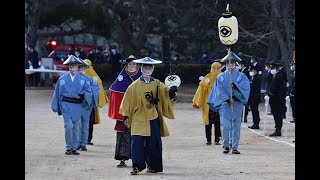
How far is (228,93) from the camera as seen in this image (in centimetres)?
1786

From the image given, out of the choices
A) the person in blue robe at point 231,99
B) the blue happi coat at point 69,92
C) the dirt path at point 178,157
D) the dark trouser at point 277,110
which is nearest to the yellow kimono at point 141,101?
the dirt path at point 178,157

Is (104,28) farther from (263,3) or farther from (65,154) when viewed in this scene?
(65,154)

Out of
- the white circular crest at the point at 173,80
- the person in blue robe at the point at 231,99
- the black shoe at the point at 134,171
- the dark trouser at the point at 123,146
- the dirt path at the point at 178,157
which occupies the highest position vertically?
the white circular crest at the point at 173,80

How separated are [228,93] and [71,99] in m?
3.15

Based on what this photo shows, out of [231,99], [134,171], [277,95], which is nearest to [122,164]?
[134,171]

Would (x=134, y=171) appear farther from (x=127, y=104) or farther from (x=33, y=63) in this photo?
(x=33, y=63)

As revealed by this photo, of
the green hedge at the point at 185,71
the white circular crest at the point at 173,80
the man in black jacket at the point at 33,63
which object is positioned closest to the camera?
the white circular crest at the point at 173,80

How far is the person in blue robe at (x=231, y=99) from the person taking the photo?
17688 mm

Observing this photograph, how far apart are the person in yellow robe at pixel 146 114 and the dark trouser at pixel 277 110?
7.00 m

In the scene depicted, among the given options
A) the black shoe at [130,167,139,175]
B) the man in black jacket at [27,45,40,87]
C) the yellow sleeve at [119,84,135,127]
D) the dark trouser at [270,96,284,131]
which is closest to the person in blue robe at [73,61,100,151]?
the yellow sleeve at [119,84,135,127]

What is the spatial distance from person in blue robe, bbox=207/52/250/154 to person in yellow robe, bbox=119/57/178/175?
307 cm

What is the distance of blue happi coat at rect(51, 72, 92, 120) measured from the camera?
17.5 metres

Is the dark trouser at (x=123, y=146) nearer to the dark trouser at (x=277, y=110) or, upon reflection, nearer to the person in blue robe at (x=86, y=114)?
the person in blue robe at (x=86, y=114)
